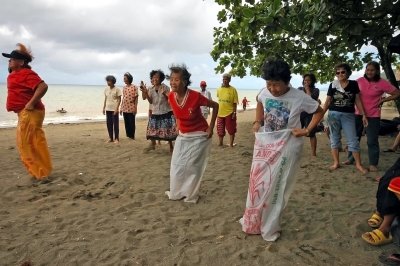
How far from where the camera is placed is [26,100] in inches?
204

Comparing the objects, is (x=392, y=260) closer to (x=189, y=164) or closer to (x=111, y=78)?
(x=189, y=164)

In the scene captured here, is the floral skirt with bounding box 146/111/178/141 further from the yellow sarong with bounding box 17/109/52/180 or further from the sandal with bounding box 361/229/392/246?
the sandal with bounding box 361/229/392/246

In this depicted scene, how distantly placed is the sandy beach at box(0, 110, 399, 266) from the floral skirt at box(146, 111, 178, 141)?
1160mm

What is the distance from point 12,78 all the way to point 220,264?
4141 millimetres

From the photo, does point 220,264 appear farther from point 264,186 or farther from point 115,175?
point 115,175

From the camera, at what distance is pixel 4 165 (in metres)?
6.57

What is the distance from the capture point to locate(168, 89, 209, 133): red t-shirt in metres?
4.38

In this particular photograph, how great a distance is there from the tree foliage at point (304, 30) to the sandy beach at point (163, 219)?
7.27 ft

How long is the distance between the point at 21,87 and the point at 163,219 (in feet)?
9.92

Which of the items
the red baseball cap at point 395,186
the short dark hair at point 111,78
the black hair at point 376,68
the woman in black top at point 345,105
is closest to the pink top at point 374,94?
the black hair at point 376,68

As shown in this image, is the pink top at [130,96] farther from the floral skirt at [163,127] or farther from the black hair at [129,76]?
the floral skirt at [163,127]

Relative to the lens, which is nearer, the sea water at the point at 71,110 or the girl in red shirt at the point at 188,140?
the girl in red shirt at the point at 188,140

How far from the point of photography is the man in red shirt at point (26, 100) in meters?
5.10

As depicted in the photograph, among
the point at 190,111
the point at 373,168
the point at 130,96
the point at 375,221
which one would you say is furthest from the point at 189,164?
the point at 130,96
